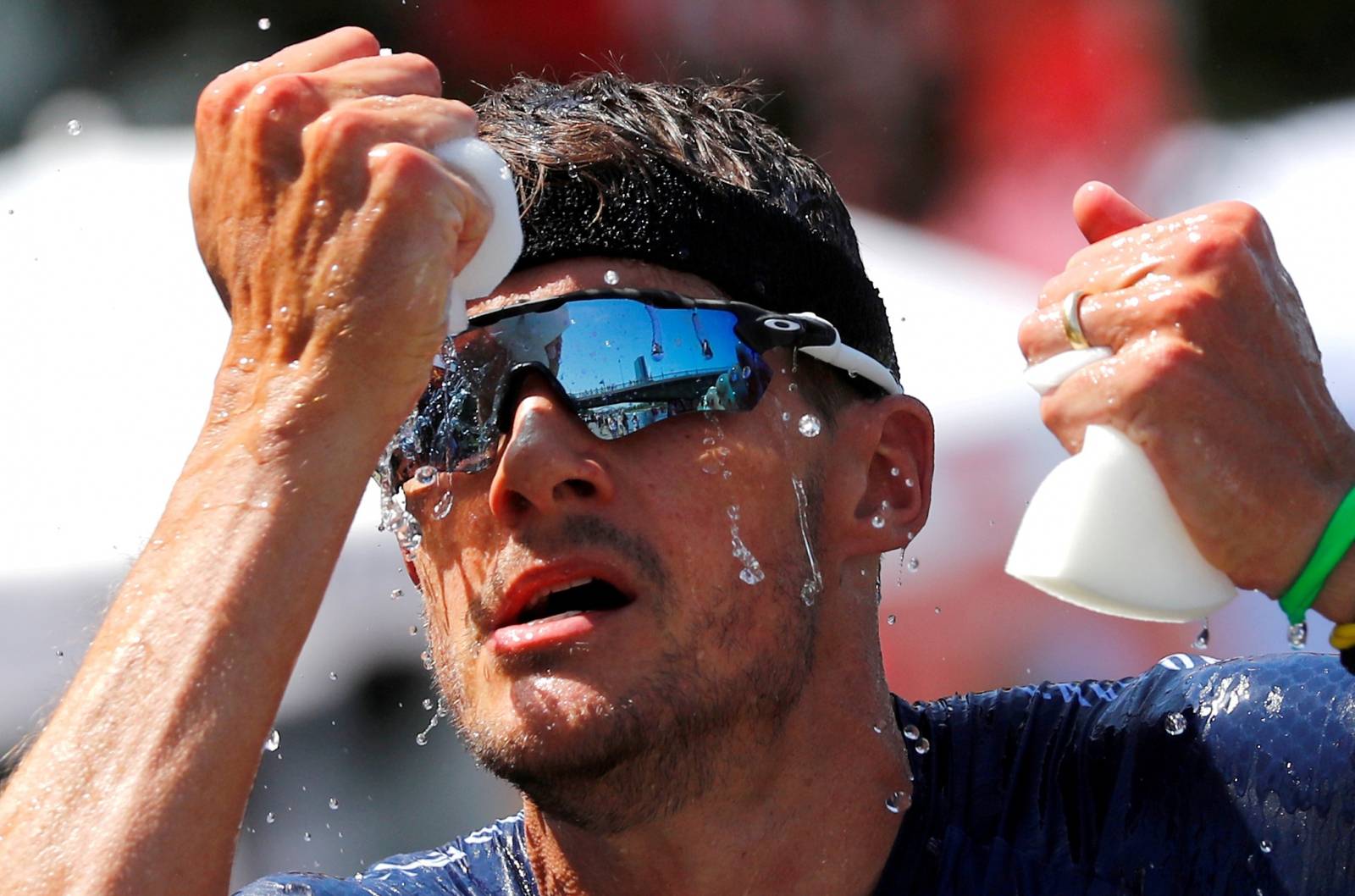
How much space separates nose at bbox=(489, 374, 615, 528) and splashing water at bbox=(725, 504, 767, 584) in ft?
A: 0.70

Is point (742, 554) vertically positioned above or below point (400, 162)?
below

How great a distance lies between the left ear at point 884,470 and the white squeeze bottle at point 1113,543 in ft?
2.70

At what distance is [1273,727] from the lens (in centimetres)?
233

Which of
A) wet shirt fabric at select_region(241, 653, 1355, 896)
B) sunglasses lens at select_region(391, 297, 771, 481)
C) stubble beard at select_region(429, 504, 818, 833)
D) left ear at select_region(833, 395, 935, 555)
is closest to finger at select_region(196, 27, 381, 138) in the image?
sunglasses lens at select_region(391, 297, 771, 481)

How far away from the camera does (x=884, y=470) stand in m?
2.83

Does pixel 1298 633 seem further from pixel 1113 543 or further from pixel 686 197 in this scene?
pixel 686 197

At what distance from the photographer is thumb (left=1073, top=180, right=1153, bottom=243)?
2.06 meters

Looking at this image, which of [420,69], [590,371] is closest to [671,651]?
[590,371]

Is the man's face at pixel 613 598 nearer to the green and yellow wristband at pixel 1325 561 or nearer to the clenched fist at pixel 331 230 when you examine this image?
the clenched fist at pixel 331 230

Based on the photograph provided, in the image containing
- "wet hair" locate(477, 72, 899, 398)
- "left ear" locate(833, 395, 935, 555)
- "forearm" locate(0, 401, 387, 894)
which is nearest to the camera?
"forearm" locate(0, 401, 387, 894)

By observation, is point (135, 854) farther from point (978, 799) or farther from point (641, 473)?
point (978, 799)

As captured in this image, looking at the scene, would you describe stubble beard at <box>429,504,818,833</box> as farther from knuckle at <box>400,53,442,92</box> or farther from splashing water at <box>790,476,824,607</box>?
knuckle at <box>400,53,442,92</box>

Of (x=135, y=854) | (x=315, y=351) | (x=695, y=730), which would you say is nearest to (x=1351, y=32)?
(x=695, y=730)

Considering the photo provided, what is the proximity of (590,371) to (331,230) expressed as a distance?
0.55 m
